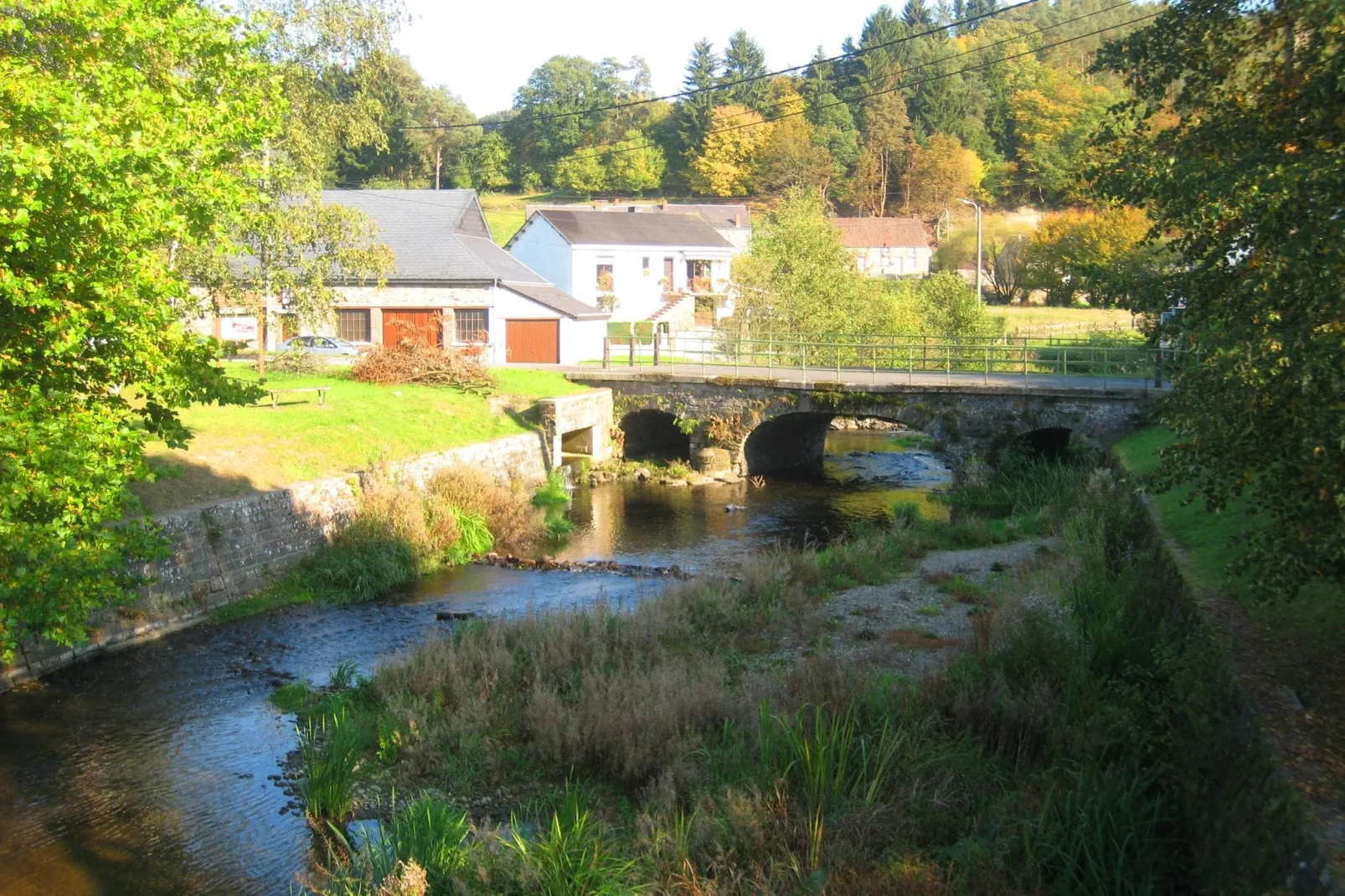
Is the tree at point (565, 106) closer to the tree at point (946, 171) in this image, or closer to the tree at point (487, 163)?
the tree at point (487, 163)

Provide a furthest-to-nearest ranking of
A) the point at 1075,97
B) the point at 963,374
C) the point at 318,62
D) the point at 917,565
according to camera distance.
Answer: the point at 1075,97, the point at 963,374, the point at 318,62, the point at 917,565

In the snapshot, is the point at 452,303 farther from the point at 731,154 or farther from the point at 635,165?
the point at 635,165

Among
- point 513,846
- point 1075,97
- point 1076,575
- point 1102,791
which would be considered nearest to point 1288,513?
point 1102,791

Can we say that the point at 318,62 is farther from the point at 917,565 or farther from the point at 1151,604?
the point at 1151,604

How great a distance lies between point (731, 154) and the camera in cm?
8744

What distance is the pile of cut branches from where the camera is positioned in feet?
98.7

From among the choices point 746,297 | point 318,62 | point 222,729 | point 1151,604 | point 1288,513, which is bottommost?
point 222,729

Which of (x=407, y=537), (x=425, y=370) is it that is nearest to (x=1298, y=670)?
(x=407, y=537)

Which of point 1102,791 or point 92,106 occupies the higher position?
point 92,106

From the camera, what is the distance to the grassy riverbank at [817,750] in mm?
7398

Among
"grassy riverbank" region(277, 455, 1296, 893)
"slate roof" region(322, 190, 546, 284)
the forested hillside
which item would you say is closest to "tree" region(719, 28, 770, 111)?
the forested hillside

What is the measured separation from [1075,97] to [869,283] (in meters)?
48.7

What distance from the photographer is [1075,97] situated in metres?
82.8

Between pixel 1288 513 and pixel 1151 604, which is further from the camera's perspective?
pixel 1151 604
